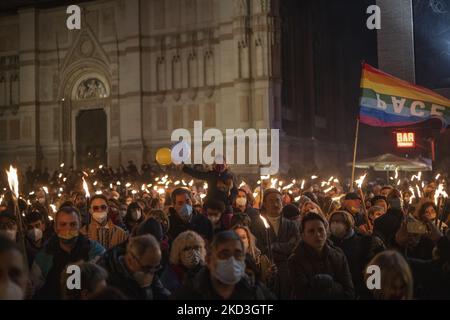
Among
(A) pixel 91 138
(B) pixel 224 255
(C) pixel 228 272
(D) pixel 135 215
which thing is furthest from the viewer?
(A) pixel 91 138

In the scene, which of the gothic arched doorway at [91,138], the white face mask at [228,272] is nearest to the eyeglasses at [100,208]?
the white face mask at [228,272]

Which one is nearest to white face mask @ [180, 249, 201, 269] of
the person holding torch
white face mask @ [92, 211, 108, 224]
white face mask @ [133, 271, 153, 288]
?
white face mask @ [133, 271, 153, 288]

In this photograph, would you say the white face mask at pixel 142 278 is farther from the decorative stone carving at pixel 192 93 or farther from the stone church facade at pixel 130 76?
the decorative stone carving at pixel 192 93

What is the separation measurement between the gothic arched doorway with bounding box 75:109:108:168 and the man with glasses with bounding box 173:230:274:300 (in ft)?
91.6

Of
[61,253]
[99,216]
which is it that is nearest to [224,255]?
[61,253]

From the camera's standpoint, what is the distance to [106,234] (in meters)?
7.95

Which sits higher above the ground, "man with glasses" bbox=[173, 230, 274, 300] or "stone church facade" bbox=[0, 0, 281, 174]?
"stone church facade" bbox=[0, 0, 281, 174]

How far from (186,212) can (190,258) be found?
2.47 metres

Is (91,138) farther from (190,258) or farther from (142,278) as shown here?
(142,278)

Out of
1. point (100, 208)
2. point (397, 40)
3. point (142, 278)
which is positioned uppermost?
point (397, 40)

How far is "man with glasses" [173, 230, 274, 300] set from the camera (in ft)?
14.8

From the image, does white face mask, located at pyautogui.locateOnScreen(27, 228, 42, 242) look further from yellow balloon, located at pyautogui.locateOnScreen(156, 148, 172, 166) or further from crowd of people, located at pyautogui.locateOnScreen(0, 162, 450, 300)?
yellow balloon, located at pyautogui.locateOnScreen(156, 148, 172, 166)

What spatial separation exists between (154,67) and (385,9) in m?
11.3

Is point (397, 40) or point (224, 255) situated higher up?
point (397, 40)
